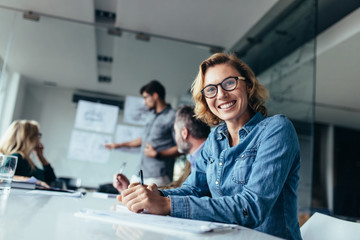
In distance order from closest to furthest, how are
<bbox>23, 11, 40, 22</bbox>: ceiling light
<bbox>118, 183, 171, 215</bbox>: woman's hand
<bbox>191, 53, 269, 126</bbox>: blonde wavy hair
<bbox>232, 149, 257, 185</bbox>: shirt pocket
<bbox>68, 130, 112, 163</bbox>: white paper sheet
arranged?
<bbox>118, 183, 171, 215</bbox>: woman's hand, <bbox>232, 149, 257, 185</bbox>: shirt pocket, <bbox>191, 53, 269, 126</bbox>: blonde wavy hair, <bbox>23, 11, 40, 22</bbox>: ceiling light, <bbox>68, 130, 112, 163</bbox>: white paper sheet

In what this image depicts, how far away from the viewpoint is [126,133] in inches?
159

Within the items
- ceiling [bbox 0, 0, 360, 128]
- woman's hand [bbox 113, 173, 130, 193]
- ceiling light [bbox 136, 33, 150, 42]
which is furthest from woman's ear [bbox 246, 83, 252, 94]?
ceiling light [bbox 136, 33, 150, 42]

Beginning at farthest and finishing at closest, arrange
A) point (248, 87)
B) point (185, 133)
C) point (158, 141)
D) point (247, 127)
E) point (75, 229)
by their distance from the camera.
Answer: point (158, 141) → point (185, 133) → point (248, 87) → point (247, 127) → point (75, 229)

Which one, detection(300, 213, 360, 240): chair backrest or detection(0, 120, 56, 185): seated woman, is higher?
detection(0, 120, 56, 185): seated woman

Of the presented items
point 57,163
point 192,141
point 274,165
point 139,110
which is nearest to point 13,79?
point 57,163

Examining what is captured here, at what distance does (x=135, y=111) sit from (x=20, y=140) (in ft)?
5.24

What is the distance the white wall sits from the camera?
12.6ft

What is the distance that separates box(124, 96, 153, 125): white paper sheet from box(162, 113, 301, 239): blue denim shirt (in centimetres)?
275

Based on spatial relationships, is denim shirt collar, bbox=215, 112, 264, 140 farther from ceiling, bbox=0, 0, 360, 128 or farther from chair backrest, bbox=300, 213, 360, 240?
ceiling, bbox=0, 0, 360, 128

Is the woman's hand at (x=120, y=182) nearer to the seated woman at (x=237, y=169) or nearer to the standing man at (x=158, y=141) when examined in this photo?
the seated woman at (x=237, y=169)

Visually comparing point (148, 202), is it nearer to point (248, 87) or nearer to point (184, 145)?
point (248, 87)

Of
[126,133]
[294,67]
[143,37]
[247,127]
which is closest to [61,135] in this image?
[126,133]

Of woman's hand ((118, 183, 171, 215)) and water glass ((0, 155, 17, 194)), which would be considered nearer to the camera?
woman's hand ((118, 183, 171, 215))

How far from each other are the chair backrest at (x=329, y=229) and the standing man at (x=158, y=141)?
6.98 feet
